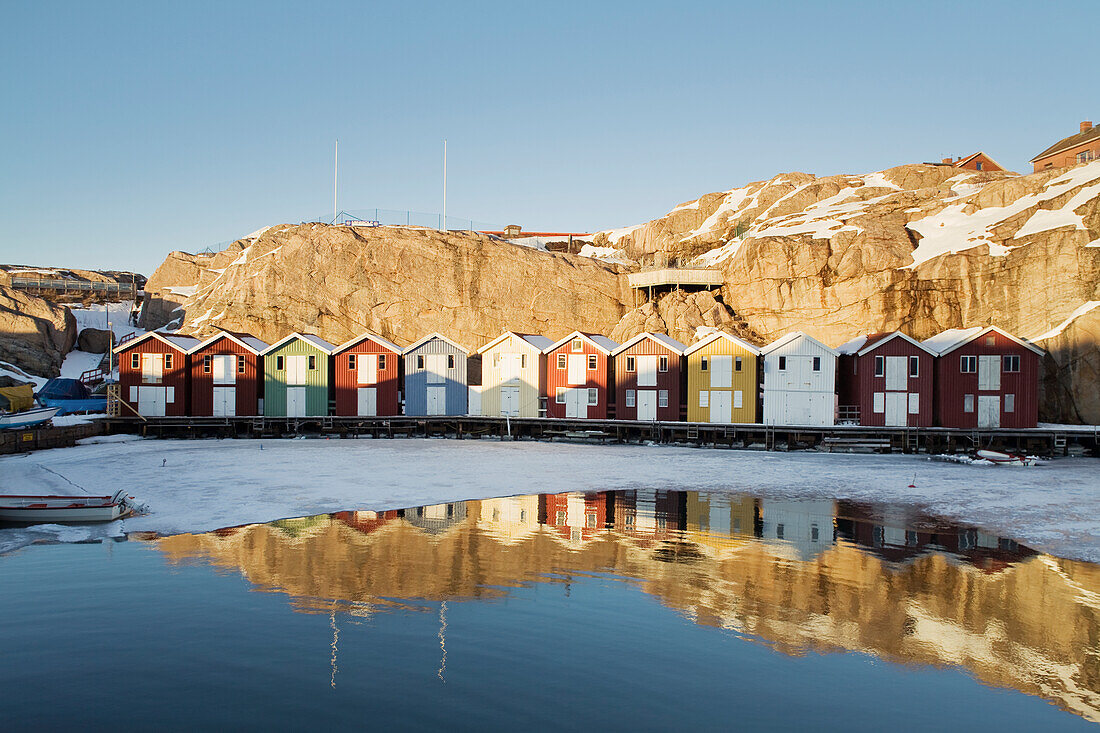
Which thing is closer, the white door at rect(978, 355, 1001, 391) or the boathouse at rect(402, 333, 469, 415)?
the white door at rect(978, 355, 1001, 391)

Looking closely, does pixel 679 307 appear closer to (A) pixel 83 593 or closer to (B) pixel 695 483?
(B) pixel 695 483

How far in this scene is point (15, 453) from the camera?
3719 centimetres

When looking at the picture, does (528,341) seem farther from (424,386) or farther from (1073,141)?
(1073,141)

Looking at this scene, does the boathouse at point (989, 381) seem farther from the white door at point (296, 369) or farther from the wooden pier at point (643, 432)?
the white door at point (296, 369)

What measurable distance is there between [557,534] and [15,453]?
30.1 meters

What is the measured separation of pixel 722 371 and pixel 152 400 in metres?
37.7

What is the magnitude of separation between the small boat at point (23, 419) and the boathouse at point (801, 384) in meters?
40.9

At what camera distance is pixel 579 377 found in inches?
2066

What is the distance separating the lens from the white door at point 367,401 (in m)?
52.9

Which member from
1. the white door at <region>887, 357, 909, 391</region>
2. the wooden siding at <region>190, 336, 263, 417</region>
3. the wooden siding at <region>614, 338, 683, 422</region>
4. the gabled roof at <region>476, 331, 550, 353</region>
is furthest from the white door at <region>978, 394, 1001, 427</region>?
the wooden siding at <region>190, 336, 263, 417</region>

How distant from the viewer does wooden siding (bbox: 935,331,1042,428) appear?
45219 millimetres

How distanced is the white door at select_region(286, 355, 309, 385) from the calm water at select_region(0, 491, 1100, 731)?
1256 inches

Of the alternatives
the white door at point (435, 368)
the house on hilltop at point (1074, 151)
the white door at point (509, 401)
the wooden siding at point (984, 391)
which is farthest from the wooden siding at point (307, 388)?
the house on hilltop at point (1074, 151)

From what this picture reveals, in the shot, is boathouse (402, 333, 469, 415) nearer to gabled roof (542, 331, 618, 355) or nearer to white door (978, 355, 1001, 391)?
gabled roof (542, 331, 618, 355)
